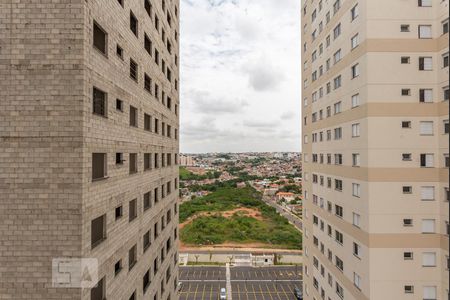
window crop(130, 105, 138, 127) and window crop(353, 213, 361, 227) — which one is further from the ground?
window crop(130, 105, 138, 127)

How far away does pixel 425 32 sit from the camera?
1755 cm

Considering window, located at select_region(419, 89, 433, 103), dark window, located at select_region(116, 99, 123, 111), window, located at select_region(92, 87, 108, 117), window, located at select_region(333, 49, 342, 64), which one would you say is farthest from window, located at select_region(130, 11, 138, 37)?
window, located at select_region(419, 89, 433, 103)

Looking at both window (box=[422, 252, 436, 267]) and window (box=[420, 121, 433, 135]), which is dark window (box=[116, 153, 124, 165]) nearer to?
window (box=[420, 121, 433, 135])

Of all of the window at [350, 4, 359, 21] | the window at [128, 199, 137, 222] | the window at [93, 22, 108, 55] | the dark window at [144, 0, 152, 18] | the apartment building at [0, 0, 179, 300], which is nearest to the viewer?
the apartment building at [0, 0, 179, 300]

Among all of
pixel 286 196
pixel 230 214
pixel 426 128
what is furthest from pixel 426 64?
pixel 286 196

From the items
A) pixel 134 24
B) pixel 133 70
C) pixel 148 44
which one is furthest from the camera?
pixel 148 44

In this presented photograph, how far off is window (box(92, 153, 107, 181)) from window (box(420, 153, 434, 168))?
65.9 feet

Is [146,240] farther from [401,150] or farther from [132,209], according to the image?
[401,150]

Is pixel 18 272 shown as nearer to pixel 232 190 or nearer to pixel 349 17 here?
pixel 349 17

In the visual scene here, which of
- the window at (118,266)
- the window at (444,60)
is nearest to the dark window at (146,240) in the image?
the window at (118,266)

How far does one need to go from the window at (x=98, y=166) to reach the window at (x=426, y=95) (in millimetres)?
20424

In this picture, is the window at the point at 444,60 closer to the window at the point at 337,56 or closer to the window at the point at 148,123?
the window at the point at 337,56

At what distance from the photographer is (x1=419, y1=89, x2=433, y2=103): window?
17234 mm

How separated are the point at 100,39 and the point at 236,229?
79.0m
